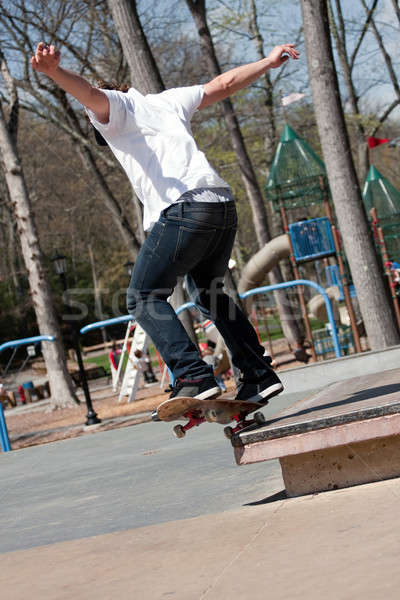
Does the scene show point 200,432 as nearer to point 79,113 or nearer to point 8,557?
point 8,557

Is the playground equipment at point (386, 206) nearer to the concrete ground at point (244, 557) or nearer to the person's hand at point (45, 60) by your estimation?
the person's hand at point (45, 60)

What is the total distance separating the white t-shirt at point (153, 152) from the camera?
3645 millimetres

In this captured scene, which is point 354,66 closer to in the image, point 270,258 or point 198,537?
point 270,258

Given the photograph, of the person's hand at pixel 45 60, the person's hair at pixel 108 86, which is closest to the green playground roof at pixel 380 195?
the person's hair at pixel 108 86

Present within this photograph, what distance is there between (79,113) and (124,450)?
18819mm

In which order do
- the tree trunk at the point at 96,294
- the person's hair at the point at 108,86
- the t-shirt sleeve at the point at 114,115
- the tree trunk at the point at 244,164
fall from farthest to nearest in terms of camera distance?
1. the tree trunk at the point at 96,294
2. the tree trunk at the point at 244,164
3. the person's hair at the point at 108,86
4. the t-shirt sleeve at the point at 114,115

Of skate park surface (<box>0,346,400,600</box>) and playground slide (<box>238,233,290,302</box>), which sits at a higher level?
playground slide (<box>238,233,290,302</box>)

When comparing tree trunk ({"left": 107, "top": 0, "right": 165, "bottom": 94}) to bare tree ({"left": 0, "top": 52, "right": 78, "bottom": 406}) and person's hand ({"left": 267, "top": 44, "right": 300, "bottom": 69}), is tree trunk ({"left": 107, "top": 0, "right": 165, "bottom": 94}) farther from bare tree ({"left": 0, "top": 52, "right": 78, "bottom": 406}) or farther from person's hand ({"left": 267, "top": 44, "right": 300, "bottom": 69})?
person's hand ({"left": 267, "top": 44, "right": 300, "bottom": 69})

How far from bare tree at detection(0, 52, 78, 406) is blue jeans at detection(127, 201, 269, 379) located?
1348cm

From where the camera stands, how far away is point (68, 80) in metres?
3.41

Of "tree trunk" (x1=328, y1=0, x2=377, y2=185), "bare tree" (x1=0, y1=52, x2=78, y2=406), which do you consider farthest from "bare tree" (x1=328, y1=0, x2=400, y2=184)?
"bare tree" (x1=0, y1=52, x2=78, y2=406)

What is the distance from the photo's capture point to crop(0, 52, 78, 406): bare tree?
17047 millimetres

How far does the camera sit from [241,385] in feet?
13.4

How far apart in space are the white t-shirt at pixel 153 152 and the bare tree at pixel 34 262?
13715mm
